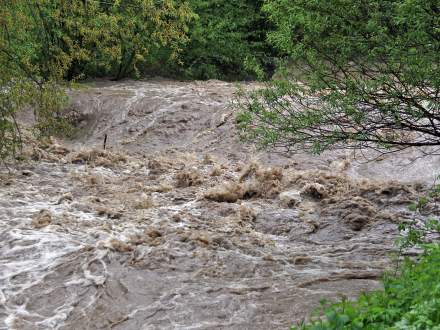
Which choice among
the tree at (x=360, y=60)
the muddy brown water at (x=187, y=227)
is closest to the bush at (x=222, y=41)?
the muddy brown water at (x=187, y=227)

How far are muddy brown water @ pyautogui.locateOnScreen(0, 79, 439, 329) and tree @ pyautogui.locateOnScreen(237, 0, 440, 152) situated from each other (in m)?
1.57

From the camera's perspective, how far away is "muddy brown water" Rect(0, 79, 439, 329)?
655 cm

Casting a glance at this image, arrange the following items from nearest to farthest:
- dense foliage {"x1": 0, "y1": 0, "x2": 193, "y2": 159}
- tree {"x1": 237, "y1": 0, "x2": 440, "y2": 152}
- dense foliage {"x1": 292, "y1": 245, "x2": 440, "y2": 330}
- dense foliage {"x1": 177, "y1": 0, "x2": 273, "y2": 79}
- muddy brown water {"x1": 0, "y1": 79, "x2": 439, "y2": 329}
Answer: dense foliage {"x1": 292, "y1": 245, "x2": 440, "y2": 330}, tree {"x1": 237, "y1": 0, "x2": 440, "y2": 152}, muddy brown water {"x1": 0, "y1": 79, "x2": 439, "y2": 329}, dense foliage {"x1": 0, "y1": 0, "x2": 193, "y2": 159}, dense foliage {"x1": 177, "y1": 0, "x2": 273, "y2": 79}

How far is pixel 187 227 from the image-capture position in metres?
8.84

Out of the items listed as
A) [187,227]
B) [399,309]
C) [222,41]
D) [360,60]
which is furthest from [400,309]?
[222,41]

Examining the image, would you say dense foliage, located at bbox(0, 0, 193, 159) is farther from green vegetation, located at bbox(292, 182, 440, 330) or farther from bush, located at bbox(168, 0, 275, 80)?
bush, located at bbox(168, 0, 275, 80)

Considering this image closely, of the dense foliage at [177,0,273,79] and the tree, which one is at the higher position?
the tree

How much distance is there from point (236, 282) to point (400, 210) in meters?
3.53

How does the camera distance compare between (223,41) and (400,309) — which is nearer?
(400,309)

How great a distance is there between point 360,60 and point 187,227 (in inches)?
136

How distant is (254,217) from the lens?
940 cm

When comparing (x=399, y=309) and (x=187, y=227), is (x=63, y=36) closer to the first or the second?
(x=187, y=227)

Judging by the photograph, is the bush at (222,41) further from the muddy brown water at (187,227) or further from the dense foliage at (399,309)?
the dense foliage at (399,309)

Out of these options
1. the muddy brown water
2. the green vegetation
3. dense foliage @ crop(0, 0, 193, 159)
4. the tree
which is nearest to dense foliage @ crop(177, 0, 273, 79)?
the muddy brown water
